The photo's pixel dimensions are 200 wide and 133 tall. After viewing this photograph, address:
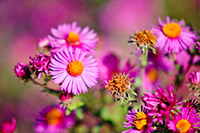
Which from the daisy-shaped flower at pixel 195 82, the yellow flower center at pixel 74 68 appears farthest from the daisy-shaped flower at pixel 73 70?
the daisy-shaped flower at pixel 195 82

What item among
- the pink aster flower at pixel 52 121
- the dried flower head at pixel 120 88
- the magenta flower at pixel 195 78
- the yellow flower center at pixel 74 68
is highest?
the yellow flower center at pixel 74 68

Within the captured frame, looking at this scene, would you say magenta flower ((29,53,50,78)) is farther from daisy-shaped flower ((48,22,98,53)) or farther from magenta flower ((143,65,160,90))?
magenta flower ((143,65,160,90))

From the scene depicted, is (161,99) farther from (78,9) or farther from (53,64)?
(78,9)

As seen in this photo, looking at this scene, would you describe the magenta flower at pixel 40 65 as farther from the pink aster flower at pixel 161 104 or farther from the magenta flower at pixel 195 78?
the magenta flower at pixel 195 78

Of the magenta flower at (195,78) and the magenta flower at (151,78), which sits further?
the magenta flower at (151,78)

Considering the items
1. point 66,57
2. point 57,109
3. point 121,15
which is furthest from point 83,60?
point 121,15

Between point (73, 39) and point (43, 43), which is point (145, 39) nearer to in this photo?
point (73, 39)

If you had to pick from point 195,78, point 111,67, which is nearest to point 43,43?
point 111,67
